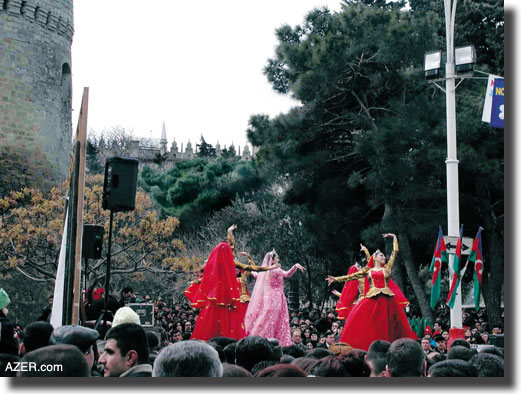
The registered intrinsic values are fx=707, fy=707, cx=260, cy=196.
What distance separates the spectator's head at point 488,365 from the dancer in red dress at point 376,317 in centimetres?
556

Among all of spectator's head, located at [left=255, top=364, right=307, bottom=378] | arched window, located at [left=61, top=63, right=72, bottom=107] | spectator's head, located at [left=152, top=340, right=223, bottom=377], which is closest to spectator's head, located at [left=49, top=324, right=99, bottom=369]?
spectator's head, located at [left=152, top=340, right=223, bottom=377]

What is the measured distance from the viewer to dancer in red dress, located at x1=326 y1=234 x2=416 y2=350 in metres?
10.5

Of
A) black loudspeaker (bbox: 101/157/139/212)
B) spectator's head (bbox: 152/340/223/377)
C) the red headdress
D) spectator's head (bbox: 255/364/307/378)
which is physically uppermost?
black loudspeaker (bbox: 101/157/139/212)

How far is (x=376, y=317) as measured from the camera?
10711mm

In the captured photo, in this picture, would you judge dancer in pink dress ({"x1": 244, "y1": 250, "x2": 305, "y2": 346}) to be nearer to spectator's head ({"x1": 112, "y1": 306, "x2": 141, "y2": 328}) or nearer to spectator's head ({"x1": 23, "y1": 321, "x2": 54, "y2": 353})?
spectator's head ({"x1": 112, "y1": 306, "x2": 141, "y2": 328})

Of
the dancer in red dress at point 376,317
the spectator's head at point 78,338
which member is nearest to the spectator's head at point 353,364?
the spectator's head at point 78,338

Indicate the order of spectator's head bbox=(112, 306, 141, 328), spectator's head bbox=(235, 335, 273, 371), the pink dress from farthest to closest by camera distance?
1. the pink dress
2. spectator's head bbox=(112, 306, 141, 328)
3. spectator's head bbox=(235, 335, 273, 371)

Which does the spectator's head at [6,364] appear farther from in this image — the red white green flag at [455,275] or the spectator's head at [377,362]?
the red white green flag at [455,275]

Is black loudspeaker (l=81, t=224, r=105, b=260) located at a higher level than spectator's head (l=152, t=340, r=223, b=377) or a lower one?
higher

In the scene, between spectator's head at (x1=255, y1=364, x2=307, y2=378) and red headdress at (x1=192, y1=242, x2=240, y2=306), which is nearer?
spectator's head at (x1=255, y1=364, x2=307, y2=378)

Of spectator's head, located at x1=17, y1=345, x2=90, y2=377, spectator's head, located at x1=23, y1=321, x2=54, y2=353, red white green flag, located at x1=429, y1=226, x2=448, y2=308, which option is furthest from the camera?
red white green flag, located at x1=429, y1=226, x2=448, y2=308

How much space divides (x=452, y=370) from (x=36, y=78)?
2494cm

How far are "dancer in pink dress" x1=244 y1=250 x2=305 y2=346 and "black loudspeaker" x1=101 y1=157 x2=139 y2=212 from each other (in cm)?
523

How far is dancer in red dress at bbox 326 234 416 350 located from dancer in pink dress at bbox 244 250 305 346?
1742 millimetres
